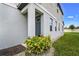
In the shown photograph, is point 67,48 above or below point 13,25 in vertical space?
below

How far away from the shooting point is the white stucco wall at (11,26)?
310 inches

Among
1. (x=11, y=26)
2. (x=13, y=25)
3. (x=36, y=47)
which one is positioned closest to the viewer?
(x=36, y=47)

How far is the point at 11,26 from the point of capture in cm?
850

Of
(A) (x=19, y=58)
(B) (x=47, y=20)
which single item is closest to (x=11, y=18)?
(B) (x=47, y=20)

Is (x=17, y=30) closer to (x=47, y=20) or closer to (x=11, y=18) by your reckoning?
A: (x=11, y=18)

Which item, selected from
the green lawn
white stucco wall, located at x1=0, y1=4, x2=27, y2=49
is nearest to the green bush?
the green lawn

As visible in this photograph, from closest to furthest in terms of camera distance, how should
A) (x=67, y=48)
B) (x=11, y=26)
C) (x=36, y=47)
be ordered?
(x=36, y=47) < (x=67, y=48) < (x=11, y=26)

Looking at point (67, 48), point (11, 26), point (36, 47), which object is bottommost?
point (67, 48)

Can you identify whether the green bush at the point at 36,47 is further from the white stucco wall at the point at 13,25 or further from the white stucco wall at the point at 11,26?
the white stucco wall at the point at 11,26

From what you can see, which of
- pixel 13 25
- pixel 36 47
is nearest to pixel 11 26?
pixel 13 25

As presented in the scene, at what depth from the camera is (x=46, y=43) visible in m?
6.00

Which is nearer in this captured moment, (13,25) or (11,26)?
(11,26)

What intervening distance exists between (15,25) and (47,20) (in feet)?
6.69

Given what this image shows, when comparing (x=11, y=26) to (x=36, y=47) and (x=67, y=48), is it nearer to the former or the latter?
(x=36, y=47)
